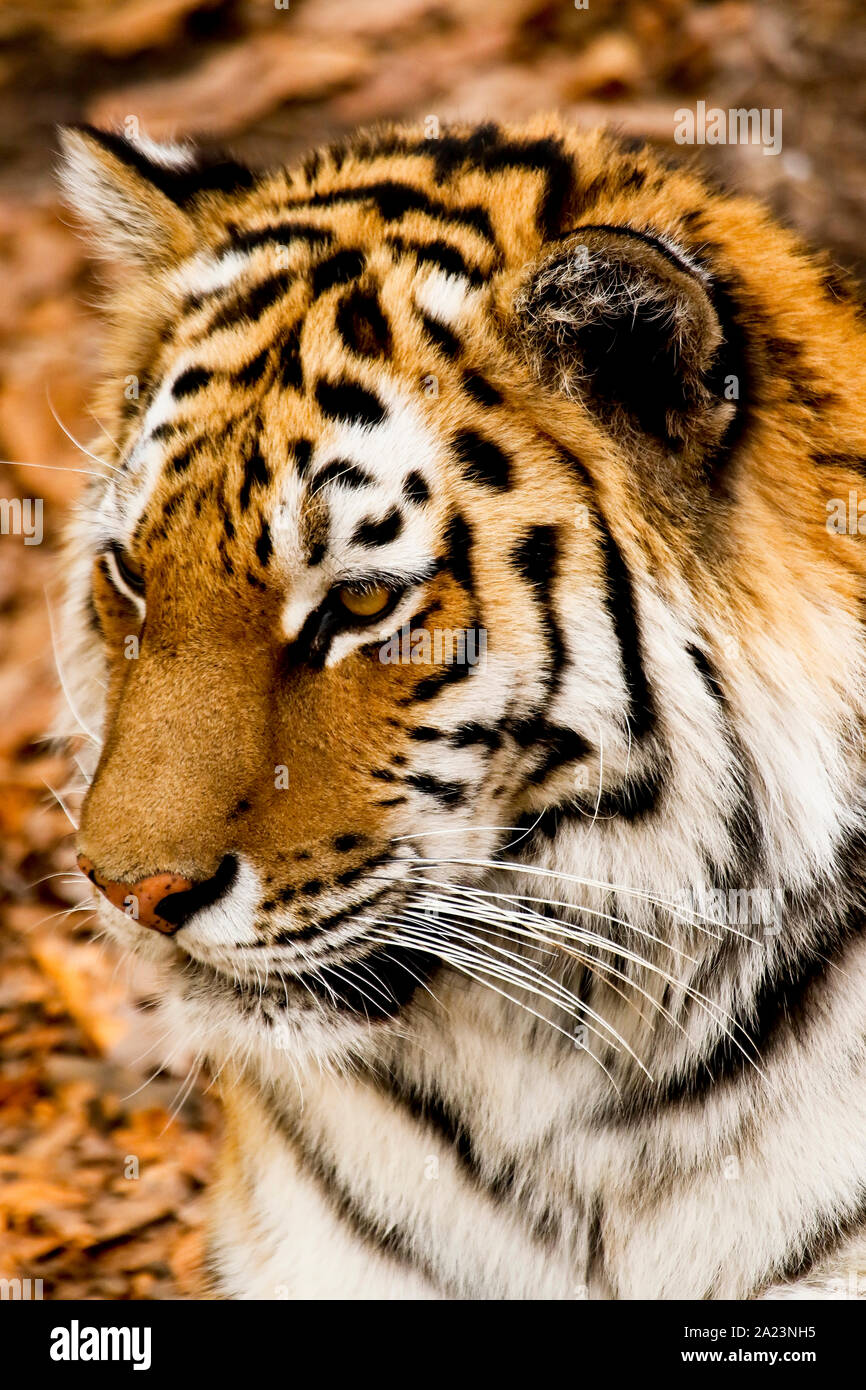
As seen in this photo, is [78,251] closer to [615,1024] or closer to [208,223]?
[208,223]

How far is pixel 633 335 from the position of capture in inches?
71.1

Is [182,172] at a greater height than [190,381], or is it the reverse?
[182,172]

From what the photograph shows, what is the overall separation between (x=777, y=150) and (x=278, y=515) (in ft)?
11.9

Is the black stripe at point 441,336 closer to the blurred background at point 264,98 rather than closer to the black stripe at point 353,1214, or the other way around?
the black stripe at point 353,1214

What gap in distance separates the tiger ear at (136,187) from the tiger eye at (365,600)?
78cm

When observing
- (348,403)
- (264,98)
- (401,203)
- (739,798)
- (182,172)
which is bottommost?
(739,798)

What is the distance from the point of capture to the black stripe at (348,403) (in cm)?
183

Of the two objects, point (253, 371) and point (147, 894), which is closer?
point (147, 894)

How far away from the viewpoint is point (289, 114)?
502cm

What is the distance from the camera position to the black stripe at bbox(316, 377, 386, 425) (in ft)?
6.00

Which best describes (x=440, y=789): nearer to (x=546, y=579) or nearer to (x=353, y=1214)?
(x=546, y=579)

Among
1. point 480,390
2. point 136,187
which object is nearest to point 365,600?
point 480,390

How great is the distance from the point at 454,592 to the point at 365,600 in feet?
0.37
